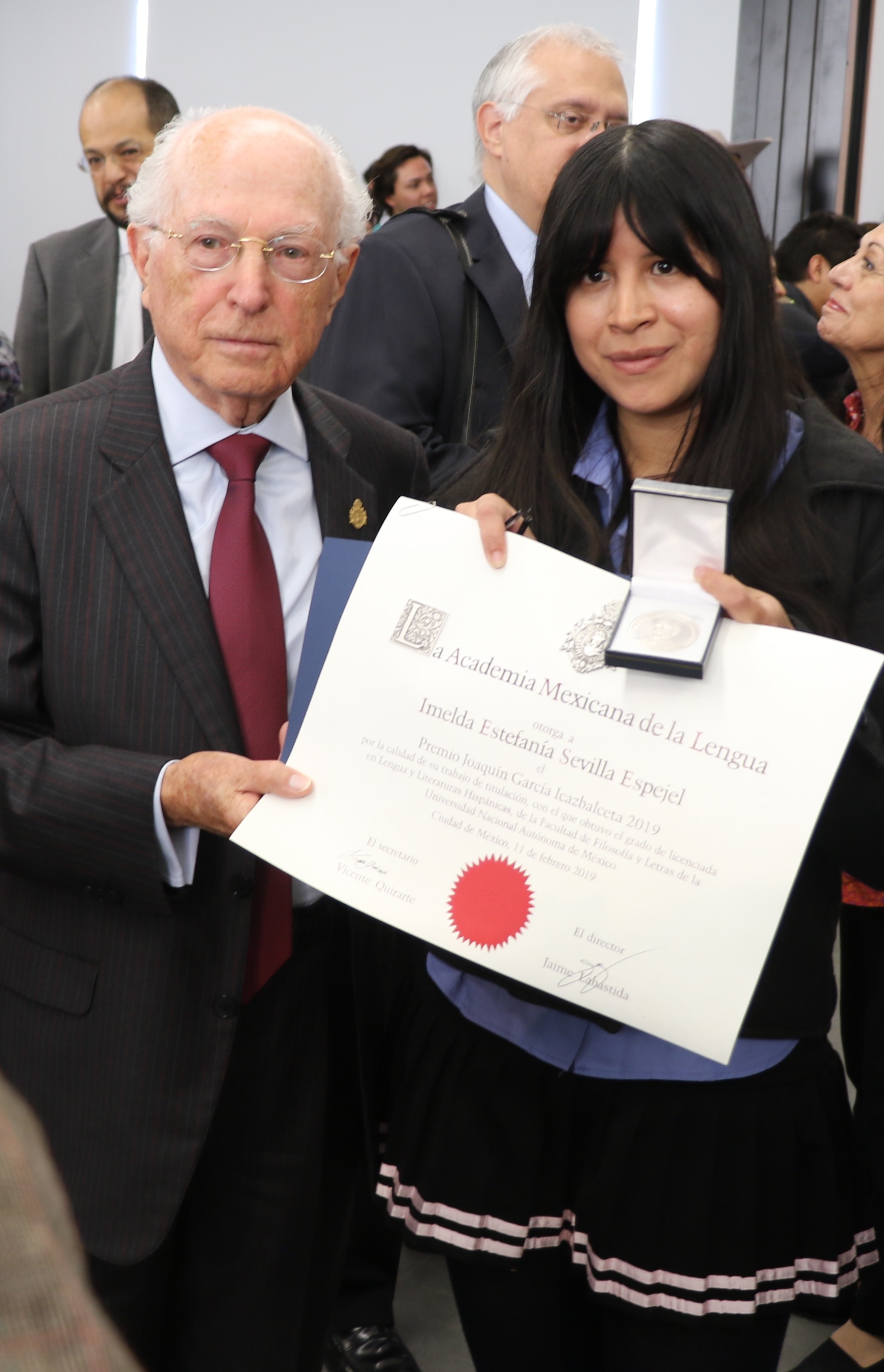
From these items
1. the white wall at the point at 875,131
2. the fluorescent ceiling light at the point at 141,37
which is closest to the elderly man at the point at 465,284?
the white wall at the point at 875,131

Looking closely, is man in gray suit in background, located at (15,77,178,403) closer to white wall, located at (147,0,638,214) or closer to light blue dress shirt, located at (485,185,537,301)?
light blue dress shirt, located at (485,185,537,301)

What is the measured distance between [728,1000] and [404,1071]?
459 mm

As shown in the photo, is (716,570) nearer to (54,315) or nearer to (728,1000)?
(728,1000)

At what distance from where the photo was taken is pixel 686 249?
126 cm

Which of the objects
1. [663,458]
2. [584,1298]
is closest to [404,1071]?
[584,1298]

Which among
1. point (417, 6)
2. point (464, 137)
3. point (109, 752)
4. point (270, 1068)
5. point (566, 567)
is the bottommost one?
point (270, 1068)

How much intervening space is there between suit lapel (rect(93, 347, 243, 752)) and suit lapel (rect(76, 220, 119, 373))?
292cm

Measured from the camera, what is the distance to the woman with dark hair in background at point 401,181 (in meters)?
6.35

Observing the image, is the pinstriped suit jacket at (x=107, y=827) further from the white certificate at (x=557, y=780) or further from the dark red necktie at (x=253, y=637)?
the white certificate at (x=557, y=780)

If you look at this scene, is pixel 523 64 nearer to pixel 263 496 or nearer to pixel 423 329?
pixel 423 329

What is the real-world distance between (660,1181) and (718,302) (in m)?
0.90

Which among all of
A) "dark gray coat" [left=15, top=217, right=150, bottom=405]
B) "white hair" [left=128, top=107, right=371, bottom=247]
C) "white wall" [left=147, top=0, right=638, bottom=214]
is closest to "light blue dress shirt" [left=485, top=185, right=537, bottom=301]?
"white hair" [left=128, top=107, right=371, bottom=247]

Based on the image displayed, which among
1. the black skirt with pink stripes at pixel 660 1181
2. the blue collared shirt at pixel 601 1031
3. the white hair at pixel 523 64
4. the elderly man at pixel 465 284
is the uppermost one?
the white hair at pixel 523 64

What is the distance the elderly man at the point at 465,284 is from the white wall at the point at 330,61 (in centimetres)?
432
